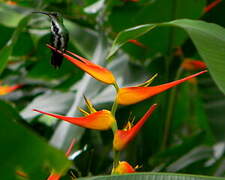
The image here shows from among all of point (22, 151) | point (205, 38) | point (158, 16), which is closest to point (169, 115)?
point (158, 16)

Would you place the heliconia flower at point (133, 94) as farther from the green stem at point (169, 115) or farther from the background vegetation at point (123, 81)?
the green stem at point (169, 115)

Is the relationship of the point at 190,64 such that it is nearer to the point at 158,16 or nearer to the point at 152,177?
the point at 158,16

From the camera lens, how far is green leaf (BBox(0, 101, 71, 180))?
0.25 meters

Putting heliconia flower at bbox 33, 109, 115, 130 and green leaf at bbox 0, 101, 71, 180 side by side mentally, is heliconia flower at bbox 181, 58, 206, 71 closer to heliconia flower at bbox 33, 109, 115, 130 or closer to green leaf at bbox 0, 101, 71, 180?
heliconia flower at bbox 33, 109, 115, 130

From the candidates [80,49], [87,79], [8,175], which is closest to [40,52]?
[80,49]

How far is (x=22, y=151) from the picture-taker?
248 mm

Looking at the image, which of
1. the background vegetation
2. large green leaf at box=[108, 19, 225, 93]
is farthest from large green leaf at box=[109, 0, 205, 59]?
large green leaf at box=[108, 19, 225, 93]

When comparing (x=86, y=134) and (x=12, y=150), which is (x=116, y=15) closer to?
(x=86, y=134)

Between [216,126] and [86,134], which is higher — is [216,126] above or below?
below

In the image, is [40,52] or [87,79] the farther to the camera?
[40,52]

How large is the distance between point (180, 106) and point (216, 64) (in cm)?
77

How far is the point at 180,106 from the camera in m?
1.20

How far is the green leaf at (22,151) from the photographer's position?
0.25 meters

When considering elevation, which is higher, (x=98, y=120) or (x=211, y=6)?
(x=98, y=120)
